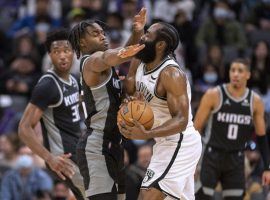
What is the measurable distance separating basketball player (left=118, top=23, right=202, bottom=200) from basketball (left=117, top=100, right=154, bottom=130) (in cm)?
6

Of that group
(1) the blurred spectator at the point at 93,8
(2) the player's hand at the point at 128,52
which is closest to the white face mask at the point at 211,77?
(1) the blurred spectator at the point at 93,8

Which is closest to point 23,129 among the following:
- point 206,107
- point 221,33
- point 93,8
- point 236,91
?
point 206,107

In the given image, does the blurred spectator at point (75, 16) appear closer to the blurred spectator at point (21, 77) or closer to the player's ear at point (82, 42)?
the blurred spectator at point (21, 77)

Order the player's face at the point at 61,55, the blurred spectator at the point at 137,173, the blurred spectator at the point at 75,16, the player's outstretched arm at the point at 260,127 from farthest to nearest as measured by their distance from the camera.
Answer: the blurred spectator at the point at 75,16
the blurred spectator at the point at 137,173
the player's outstretched arm at the point at 260,127
the player's face at the point at 61,55

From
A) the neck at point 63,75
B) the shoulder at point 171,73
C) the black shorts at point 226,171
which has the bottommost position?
the black shorts at point 226,171

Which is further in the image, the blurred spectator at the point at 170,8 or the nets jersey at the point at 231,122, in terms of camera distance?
the blurred spectator at the point at 170,8

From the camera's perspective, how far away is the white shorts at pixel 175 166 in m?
6.79

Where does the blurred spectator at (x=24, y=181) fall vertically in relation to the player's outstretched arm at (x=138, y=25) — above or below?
below

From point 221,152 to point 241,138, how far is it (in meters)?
0.28

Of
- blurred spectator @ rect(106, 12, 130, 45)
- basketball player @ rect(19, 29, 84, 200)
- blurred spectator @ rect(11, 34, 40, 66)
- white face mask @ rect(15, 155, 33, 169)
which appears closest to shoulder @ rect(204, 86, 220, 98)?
basketball player @ rect(19, 29, 84, 200)

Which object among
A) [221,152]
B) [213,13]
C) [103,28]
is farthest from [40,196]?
[213,13]

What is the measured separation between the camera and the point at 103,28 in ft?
24.1

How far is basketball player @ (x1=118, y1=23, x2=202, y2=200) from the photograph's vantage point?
663cm

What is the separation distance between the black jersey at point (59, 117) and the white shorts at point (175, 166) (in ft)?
4.23
